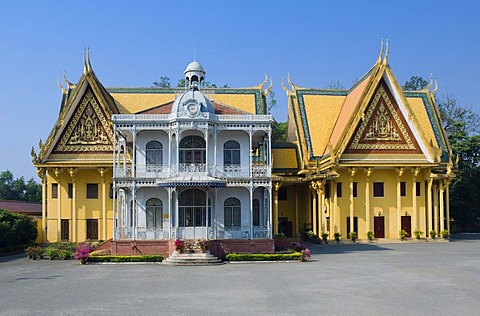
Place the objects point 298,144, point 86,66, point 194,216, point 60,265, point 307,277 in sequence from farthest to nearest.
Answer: point 298,144, point 86,66, point 194,216, point 60,265, point 307,277

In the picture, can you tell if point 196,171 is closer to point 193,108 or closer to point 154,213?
point 193,108

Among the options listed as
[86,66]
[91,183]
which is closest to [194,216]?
[91,183]

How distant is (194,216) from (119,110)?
15449mm

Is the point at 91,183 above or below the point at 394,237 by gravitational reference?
above

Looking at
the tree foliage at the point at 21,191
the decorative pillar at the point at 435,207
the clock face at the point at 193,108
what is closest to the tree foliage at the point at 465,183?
the decorative pillar at the point at 435,207

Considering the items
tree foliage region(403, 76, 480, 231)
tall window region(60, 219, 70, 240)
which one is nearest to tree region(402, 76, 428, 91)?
tree foliage region(403, 76, 480, 231)

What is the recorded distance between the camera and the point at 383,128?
39188 millimetres

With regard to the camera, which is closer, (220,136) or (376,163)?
(220,136)

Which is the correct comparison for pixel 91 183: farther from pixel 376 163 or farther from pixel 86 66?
pixel 376 163

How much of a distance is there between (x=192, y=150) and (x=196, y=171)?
1.74m

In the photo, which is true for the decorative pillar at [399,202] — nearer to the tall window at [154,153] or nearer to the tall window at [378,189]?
the tall window at [378,189]

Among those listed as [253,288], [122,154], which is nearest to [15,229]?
[122,154]

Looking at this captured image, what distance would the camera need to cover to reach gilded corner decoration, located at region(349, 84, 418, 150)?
127ft

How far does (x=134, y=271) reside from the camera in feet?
74.2
